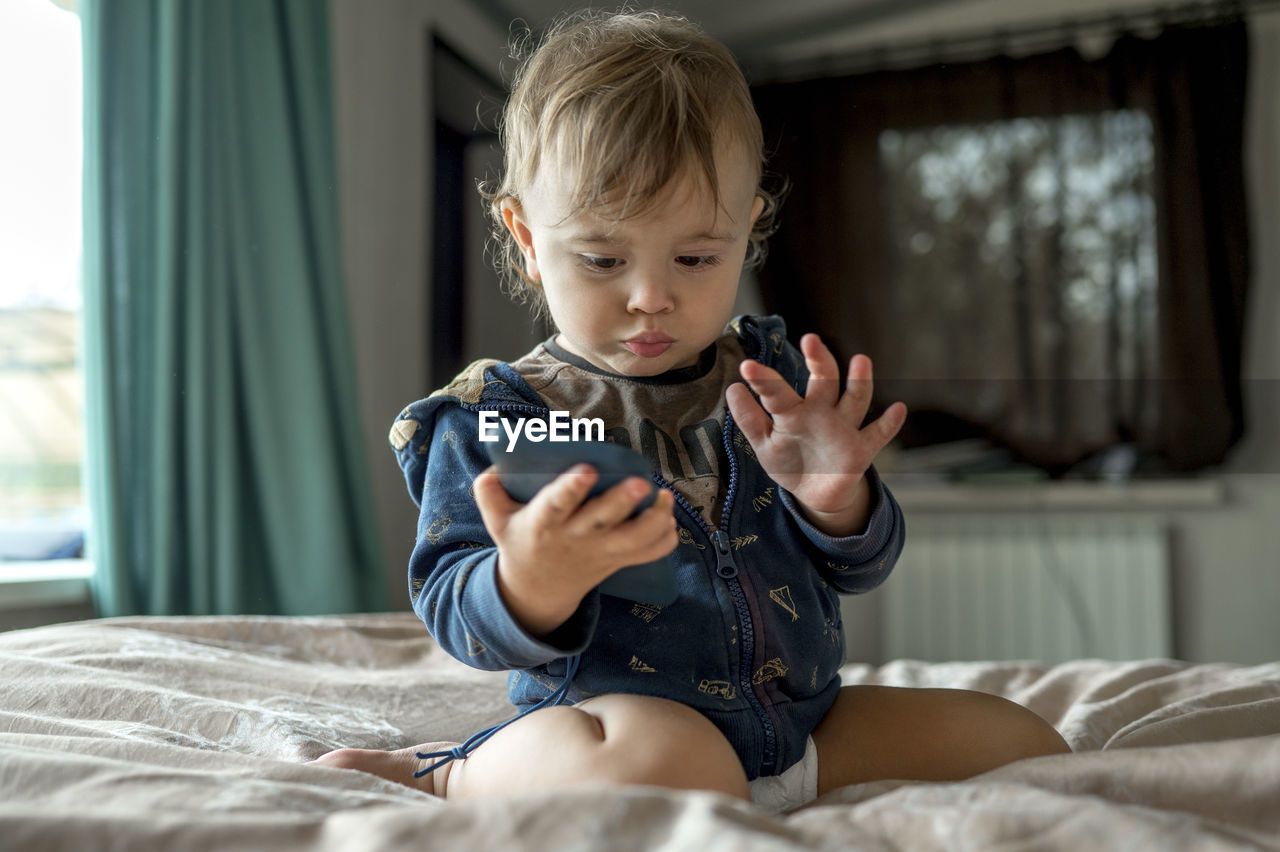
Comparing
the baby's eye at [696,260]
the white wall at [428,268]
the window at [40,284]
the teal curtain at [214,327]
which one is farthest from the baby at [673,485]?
the window at [40,284]

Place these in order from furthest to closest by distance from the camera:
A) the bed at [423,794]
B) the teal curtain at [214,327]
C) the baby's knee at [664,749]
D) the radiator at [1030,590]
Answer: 1. the radiator at [1030,590]
2. the teal curtain at [214,327]
3. the baby's knee at [664,749]
4. the bed at [423,794]

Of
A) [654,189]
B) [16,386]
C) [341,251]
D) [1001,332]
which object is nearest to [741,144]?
[654,189]

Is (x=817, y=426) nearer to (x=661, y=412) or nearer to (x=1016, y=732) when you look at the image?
(x=661, y=412)

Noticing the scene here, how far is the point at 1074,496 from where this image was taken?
2.34m

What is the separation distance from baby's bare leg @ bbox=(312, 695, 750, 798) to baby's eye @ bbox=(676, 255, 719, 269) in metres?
0.28

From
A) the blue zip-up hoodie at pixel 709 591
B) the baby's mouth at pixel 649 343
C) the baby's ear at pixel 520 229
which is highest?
the baby's ear at pixel 520 229

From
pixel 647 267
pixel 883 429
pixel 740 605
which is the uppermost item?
pixel 647 267

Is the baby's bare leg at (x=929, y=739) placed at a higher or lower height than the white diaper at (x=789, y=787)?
higher

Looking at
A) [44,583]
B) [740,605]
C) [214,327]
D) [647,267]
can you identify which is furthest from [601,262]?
[44,583]

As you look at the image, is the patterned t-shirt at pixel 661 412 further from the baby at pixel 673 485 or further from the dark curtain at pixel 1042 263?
the dark curtain at pixel 1042 263

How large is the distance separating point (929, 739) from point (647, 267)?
38 centimetres

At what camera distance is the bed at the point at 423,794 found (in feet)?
1.34

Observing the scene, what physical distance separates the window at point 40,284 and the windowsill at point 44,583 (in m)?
0.04

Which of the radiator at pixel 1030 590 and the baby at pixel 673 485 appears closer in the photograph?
the baby at pixel 673 485
